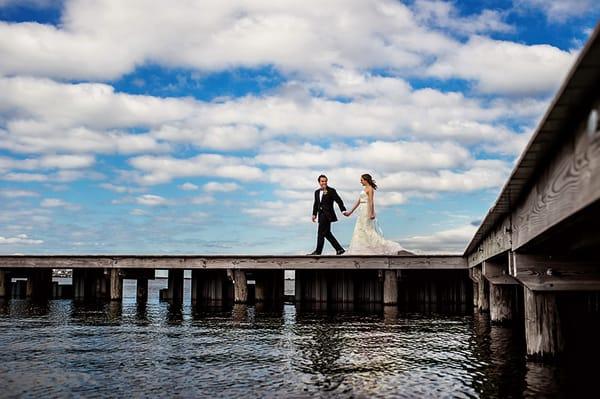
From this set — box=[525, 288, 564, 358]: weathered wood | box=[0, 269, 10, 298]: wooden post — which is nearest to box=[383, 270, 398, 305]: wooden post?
box=[525, 288, 564, 358]: weathered wood

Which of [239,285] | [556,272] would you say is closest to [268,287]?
[239,285]

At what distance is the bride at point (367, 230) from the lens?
22.2 m

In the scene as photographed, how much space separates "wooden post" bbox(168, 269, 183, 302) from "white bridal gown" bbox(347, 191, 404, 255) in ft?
29.8

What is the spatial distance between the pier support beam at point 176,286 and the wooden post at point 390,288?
32.8 feet

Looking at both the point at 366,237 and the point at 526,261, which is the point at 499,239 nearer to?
the point at 526,261

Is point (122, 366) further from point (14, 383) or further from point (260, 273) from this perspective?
point (260, 273)

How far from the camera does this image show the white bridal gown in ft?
72.9

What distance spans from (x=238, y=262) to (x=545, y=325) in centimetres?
1476

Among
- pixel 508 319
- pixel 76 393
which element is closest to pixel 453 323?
pixel 508 319

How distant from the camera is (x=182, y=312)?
20328 mm

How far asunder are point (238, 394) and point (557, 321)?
4819 millimetres

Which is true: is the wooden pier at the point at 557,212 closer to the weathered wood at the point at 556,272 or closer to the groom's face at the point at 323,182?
the weathered wood at the point at 556,272

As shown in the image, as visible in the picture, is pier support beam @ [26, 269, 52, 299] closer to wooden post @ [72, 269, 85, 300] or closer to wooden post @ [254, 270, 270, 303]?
wooden post @ [72, 269, 85, 300]

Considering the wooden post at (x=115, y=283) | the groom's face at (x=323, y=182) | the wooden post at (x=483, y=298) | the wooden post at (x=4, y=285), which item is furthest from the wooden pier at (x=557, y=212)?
the wooden post at (x=4, y=285)
